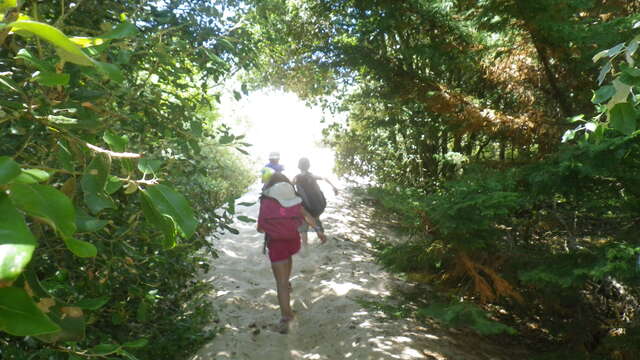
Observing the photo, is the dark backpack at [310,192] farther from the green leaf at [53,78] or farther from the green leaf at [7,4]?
the green leaf at [7,4]

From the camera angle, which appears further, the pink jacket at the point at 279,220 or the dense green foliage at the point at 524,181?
the pink jacket at the point at 279,220

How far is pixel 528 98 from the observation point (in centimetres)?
541

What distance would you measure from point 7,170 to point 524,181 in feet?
13.1

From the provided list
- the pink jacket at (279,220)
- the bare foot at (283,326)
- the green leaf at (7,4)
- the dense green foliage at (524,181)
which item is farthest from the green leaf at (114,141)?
the bare foot at (283,326)

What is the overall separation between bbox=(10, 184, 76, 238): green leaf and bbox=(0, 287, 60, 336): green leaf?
11 centimetres

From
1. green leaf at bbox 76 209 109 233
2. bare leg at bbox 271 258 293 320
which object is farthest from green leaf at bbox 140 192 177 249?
bare leg at bbox 271 258 293 320

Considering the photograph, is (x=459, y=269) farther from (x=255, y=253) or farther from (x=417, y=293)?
(x=255, y=253)

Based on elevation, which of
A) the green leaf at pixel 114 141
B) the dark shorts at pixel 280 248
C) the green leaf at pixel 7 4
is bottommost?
the dark shorts at pixel 280 248

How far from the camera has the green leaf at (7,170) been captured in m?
0.66

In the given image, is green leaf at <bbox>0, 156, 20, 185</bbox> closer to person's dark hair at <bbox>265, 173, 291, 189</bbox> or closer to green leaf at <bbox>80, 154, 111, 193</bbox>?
green leaf at <bbox>80, 154, 111, 193</bbox>

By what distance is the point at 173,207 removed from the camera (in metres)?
0.98

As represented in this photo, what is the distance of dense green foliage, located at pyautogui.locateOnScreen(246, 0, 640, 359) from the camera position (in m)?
3.33

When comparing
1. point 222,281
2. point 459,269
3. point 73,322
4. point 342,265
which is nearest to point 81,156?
point 73,322

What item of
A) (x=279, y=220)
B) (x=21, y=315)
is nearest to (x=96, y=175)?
(x=21, y=315)
